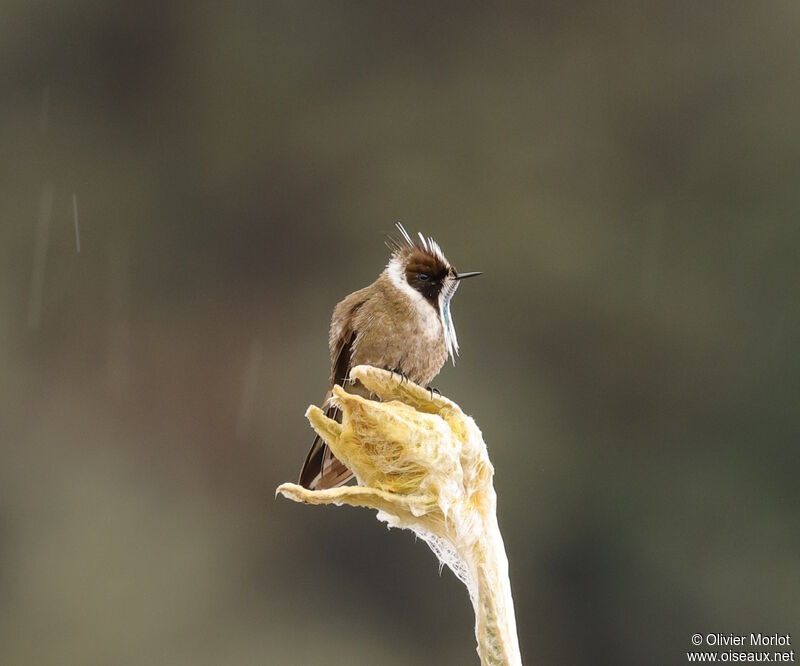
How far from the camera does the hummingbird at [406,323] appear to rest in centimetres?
229

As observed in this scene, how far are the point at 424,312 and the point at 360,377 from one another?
3.23 feet

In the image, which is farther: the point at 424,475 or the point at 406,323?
the point at 406,323

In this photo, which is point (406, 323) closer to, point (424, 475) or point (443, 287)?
point (443, 287)

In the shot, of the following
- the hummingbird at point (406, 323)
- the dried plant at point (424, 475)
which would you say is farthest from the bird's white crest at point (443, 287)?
the dried plant at point (424, 475)

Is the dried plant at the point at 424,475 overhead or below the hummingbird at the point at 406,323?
below

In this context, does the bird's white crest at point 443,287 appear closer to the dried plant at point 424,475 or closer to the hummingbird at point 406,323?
the hummingbird at point 406,323

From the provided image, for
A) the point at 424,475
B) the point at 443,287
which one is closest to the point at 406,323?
the point at 443,287

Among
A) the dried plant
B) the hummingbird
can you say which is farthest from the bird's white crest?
the dried plant

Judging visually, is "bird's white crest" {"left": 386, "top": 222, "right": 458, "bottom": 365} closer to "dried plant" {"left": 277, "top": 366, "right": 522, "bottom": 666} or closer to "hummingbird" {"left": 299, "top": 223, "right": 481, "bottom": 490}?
"hummingbird" {"left": 299, "top": 223, "right": 481, "bottom": 490}

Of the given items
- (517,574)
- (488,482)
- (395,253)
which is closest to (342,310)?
(395,253)

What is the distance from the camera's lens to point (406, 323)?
232 centimetres

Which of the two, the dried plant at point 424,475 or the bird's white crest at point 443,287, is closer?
the dried plant at point 424,475

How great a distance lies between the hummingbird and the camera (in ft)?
7.52

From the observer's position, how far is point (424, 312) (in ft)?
7.66
